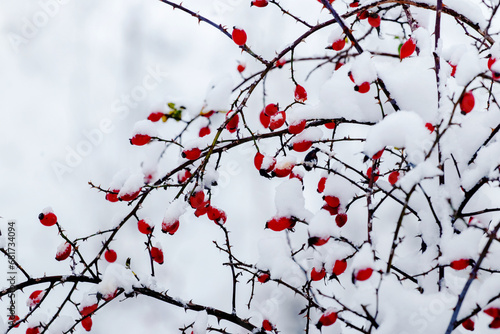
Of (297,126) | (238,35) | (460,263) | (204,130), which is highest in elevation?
(238,35)

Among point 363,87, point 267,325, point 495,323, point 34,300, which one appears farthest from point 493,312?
point 34,300

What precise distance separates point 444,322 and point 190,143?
0.91 metres

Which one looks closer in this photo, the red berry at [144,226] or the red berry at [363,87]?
the red berry at [363,87]

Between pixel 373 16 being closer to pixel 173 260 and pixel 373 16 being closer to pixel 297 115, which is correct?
pixel 297 115

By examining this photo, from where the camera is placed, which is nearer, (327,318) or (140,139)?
(327,318)

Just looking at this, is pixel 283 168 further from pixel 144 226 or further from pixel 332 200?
pixel 144 226

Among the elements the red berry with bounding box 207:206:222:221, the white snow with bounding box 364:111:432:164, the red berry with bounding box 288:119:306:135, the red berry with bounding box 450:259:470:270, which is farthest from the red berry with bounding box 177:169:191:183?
the red berry with bounding box 450:259:470:270

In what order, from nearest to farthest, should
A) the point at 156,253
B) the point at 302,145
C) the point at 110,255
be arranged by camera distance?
the point at 302,145
the point at 156,253
the point at 110,255

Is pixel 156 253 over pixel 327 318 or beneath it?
over

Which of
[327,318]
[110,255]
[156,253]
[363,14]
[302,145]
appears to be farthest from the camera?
[110,255]

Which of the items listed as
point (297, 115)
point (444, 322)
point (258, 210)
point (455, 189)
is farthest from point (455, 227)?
point (258, 210)

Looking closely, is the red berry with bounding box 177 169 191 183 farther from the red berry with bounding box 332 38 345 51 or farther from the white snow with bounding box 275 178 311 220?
the red berry with bounding box 332 38 345 51

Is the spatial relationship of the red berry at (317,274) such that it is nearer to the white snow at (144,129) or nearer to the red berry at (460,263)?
the red berry at (460,263)

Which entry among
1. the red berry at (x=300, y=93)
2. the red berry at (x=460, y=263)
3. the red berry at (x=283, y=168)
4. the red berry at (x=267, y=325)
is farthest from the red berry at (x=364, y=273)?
the red berry at (x=300, y=93)
